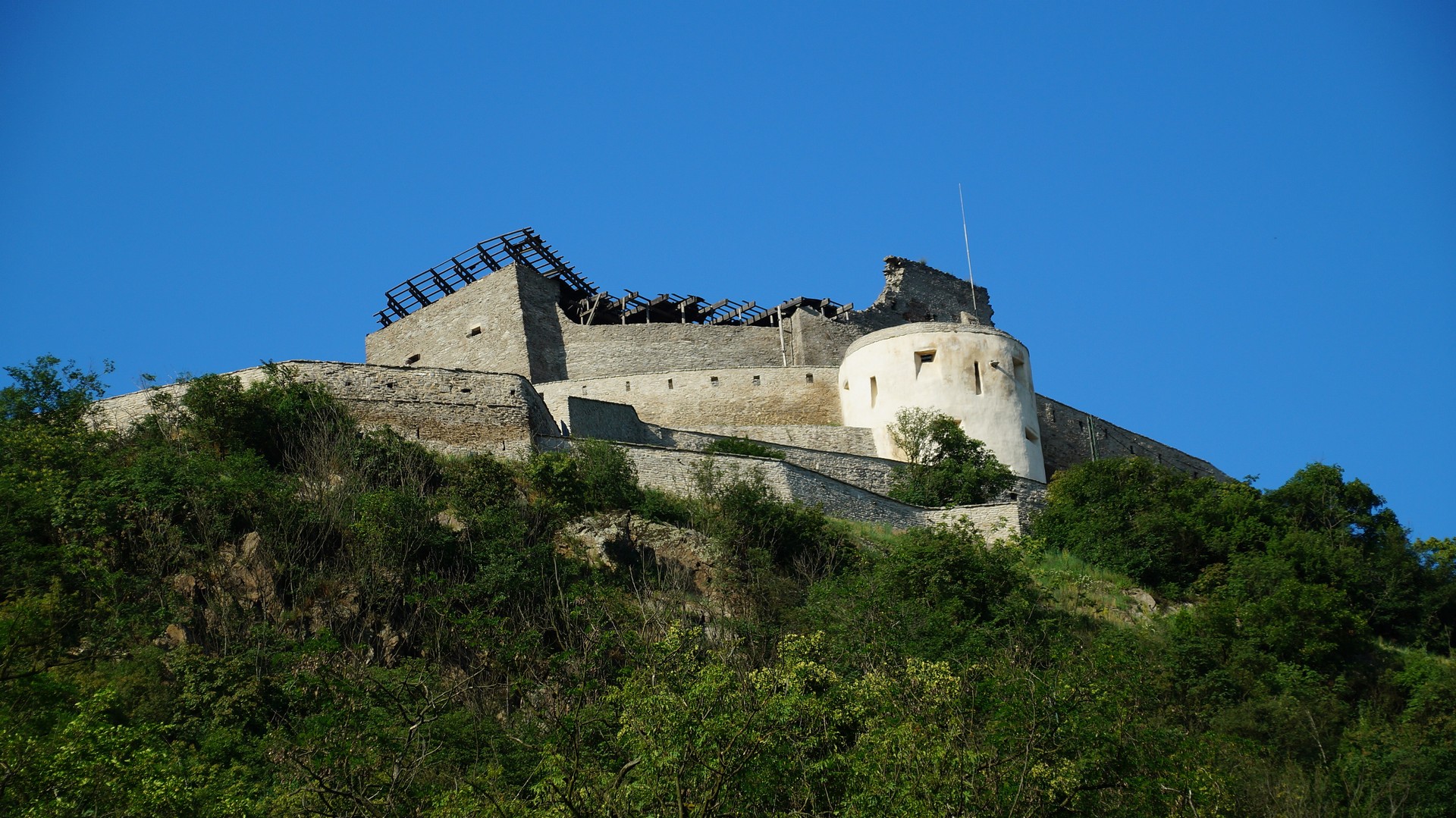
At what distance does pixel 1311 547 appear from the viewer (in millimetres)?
27891

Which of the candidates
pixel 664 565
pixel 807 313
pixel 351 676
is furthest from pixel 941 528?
pixel 807 313

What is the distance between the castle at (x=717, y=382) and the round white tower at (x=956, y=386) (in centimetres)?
4

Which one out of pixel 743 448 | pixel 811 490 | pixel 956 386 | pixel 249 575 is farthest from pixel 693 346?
pixel 249 575

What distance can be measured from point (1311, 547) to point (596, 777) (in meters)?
19.0

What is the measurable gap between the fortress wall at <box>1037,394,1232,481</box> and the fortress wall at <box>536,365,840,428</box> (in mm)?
6151

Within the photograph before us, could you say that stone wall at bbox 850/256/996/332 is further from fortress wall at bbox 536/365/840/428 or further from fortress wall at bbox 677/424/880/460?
fortress wall at bbox 677/424/880/460

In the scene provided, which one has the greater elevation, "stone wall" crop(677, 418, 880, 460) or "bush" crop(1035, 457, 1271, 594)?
"stone wall" crop(677, 418, 880, 460)

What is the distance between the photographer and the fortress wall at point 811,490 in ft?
94.9

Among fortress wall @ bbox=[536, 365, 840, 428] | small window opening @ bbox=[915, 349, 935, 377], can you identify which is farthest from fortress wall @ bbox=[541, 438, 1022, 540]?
fortress wall @ bbox=[536, 365, 840, 428]

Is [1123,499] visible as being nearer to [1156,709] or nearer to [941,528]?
[941,528]

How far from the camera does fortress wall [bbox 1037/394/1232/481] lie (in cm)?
3984

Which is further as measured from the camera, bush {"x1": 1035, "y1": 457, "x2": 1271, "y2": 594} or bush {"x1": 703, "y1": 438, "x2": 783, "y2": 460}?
bush {"x1": 703, "y1": 438, "x2": 783, "y2": 460}

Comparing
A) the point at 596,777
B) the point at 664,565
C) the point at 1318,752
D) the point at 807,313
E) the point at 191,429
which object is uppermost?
the point at 807,313

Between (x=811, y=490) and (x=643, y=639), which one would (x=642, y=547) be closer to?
(x=811, y=490)
